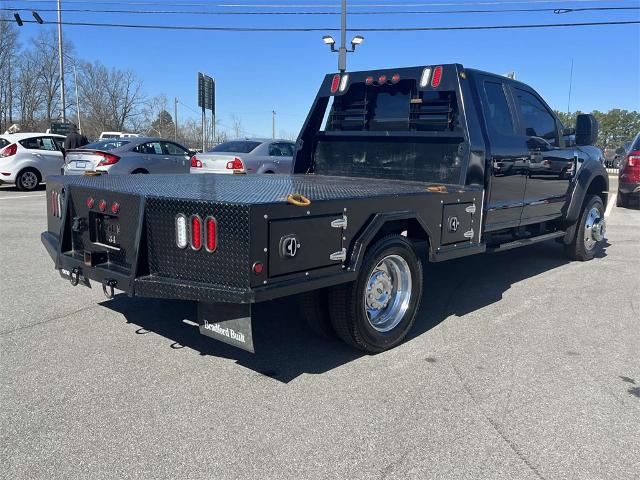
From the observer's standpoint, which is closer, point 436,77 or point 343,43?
point 436,77

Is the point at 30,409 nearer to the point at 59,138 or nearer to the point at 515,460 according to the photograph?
the point at 515,460

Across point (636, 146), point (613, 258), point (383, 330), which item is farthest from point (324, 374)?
point (636, 146)

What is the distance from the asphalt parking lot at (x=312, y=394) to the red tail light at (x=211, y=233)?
3.12 ft

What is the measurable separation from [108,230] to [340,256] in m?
1.57

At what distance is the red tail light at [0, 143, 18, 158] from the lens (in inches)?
592

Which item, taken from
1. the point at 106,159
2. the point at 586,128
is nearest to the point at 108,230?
the point at 586,128

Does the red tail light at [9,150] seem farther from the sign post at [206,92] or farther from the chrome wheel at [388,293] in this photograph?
the sign post at [206,92]

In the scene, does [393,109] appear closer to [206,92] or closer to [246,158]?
[246,158]

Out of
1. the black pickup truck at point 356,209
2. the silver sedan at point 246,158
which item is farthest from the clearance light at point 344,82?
the silver sedan at point 246,158

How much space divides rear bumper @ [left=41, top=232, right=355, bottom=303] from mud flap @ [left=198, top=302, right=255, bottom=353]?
15 centimetres

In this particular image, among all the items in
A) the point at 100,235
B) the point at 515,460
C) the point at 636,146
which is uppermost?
the point at 636,146

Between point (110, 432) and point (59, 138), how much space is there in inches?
617

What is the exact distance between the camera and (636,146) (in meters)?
12.8

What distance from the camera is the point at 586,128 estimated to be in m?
6.50
